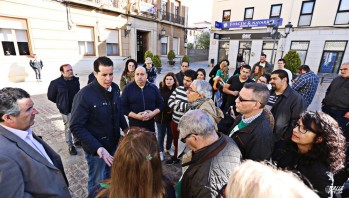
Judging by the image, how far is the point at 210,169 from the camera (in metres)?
1.39

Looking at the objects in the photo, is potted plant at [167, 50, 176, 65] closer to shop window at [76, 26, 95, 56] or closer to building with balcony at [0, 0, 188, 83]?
building with balcony at [0, 0, 188, 83]

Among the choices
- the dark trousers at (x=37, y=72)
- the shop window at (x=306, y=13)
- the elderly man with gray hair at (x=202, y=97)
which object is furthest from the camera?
the shop window at (x=306, y=13)

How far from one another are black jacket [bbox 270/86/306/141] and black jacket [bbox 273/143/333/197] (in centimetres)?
121

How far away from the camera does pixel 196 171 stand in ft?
4.76

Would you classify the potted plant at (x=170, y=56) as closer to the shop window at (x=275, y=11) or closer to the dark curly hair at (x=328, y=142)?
the shop window at (x=275, y=11)

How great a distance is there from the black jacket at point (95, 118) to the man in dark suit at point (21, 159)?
48 cm

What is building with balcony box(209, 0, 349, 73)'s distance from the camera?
14.4 m

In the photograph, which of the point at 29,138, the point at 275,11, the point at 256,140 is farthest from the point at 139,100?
the point at 275,11

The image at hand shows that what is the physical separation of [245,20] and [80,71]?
16.1m

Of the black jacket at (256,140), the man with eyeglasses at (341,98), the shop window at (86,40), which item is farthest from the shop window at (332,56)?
the shop window at (86,40)

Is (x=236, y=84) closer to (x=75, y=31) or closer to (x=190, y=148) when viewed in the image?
(x=190, y=148)

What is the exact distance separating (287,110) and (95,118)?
9.61 ft

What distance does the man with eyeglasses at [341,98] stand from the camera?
3881 millimetres

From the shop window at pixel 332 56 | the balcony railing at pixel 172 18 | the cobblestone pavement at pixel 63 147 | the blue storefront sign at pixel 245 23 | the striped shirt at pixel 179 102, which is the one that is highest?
the balcony railing at pixel 172 18
